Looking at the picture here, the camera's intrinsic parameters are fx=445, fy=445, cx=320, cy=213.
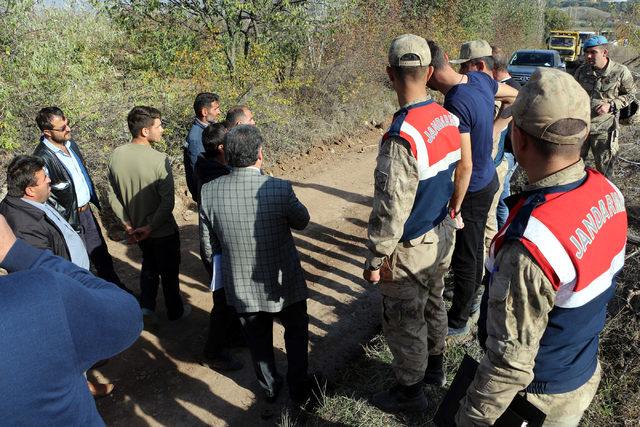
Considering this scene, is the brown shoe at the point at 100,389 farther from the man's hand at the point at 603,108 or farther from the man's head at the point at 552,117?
the man's hand at the point at 603,108

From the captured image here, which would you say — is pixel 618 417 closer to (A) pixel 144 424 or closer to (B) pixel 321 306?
(B) pixel 321 306

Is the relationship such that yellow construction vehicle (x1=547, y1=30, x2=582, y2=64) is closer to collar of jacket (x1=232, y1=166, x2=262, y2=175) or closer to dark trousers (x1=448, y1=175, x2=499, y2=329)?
dark trousers (x1=448, y1=175, x2=499, y2=329)

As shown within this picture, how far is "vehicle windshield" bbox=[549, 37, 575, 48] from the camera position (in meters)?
21.3

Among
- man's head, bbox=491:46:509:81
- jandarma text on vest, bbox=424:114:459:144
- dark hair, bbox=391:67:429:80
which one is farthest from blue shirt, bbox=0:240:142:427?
man's head, bbox=491:46:509:81

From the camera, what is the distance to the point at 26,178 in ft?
9.29

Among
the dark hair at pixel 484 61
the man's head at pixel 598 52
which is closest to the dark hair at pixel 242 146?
the dark hair at pixel 484 61

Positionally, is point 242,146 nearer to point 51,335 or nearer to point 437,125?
point 437,125

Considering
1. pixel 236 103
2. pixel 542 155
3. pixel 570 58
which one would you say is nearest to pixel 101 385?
pixel 542 155

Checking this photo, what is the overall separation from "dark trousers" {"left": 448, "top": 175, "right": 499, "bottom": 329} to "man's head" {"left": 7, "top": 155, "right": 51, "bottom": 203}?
289 cm

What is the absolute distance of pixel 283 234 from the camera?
278 centimetres

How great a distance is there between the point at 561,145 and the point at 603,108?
14.3 feet

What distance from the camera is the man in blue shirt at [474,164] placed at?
9.75 feet

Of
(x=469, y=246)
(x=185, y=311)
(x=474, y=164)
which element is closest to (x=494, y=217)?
(x=469, y=246)

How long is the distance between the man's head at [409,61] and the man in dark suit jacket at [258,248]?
88 cm
